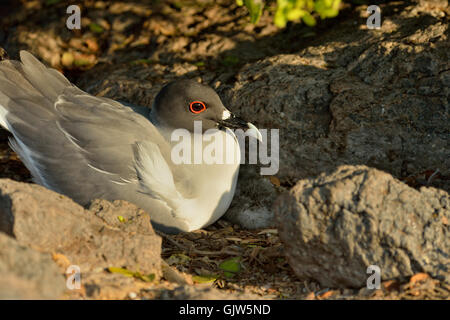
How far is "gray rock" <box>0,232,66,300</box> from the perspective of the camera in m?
3.07

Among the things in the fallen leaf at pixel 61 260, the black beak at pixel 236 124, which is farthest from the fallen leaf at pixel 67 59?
the fallen leaf at pixel 61 260

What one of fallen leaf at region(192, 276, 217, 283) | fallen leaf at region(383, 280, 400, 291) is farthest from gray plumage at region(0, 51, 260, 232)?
fallen leaf at region(383, 280, 400, 291)

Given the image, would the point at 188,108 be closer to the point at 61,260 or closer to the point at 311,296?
the point at 61,260

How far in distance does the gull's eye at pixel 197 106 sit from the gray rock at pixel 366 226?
1.65 metres

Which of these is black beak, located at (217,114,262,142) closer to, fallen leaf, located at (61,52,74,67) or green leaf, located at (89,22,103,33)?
fallen leaf, located at (61,52,74,67)

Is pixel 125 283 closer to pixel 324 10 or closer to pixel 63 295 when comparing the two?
pixel 63 295

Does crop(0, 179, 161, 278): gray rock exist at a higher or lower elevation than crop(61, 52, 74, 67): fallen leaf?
lower

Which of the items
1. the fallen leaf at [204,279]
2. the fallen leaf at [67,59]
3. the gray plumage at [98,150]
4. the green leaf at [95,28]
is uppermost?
the green leaf at [95,28]

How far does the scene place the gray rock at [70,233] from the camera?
379cm

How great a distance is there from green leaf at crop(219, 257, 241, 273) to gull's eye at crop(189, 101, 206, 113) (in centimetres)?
143

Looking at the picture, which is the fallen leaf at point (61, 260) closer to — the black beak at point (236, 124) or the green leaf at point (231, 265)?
the green leaf at point (231, 265)

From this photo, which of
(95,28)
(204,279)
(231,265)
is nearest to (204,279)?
(204,279)

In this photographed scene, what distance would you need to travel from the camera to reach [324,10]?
4.43m

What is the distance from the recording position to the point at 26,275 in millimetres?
3170
